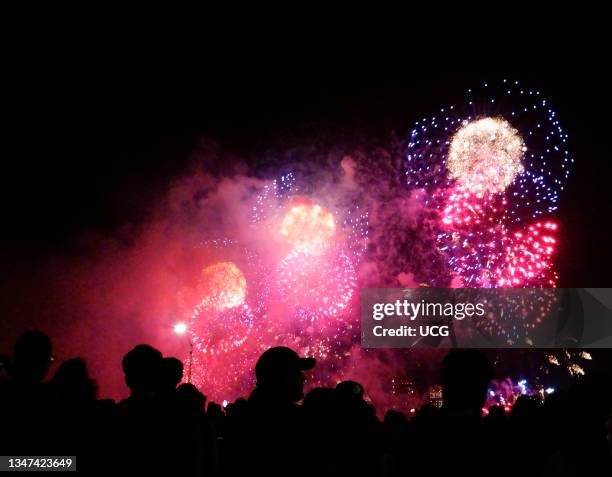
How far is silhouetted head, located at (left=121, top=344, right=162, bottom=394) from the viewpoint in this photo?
340 centimetres

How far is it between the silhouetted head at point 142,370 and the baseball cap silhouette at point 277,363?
0.72 metres

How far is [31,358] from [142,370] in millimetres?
707

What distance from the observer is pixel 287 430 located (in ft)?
9.48

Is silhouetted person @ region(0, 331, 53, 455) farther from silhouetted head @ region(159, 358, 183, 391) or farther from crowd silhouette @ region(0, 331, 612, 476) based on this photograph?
silhouetted head @ region(159, 358, 183, 391)

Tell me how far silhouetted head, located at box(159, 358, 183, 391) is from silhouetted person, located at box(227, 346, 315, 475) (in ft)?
2.67

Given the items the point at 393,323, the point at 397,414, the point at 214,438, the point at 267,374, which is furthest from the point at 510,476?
the point at 393,323

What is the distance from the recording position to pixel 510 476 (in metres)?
2.47

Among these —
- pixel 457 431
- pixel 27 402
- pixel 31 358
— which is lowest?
pixel 457 431

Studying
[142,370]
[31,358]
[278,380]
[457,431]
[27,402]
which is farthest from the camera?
[142,370]

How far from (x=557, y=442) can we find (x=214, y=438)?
1.79 meters

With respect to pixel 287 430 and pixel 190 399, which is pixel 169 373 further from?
pixel 287 430

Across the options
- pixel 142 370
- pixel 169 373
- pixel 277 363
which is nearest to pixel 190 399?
pixel 169 373

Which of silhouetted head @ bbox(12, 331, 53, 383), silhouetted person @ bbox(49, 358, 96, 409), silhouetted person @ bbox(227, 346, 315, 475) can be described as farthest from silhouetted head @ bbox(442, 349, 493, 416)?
silhouetted person @ bbox(49, 358, 96, 409)

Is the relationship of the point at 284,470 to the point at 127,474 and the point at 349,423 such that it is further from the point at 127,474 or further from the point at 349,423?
the point at 127,474
